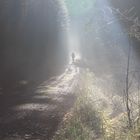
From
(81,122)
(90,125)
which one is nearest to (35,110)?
(81,122)

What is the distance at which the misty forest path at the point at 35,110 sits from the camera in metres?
10.8

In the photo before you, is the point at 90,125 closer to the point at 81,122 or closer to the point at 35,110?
the point at 81,122

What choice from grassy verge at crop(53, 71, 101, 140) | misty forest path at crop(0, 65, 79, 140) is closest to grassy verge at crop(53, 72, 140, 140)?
grassy verge at crop(53, 71, 101, 140)

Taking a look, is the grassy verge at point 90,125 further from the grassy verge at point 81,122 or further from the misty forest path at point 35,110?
the misty forest path at point 35,110

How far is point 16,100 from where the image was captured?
13906 millimetres

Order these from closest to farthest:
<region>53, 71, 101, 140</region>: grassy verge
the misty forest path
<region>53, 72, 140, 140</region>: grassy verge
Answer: <region>53, 72, 140, 140</region>: grassy verge
the misty forest path
<region>53, 71, 101, 140</region>: grassy verge

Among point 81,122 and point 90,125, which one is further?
point 90,125

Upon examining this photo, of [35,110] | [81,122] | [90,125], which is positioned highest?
[35,110]

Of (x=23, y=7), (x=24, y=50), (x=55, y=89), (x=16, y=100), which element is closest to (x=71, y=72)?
(x=24, y=50)

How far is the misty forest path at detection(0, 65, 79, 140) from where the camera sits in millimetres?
10750

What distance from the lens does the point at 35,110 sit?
1248 cm

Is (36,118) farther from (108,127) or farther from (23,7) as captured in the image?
(23,7)

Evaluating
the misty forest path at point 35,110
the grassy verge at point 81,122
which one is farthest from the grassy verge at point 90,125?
the misty forest path at point 35,110

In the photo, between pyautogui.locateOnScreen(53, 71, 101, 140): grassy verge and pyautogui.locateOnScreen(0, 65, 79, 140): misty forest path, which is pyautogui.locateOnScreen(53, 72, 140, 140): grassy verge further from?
pyautogui.locateOnScreen(0, 65, 79, 140): misty forest path
